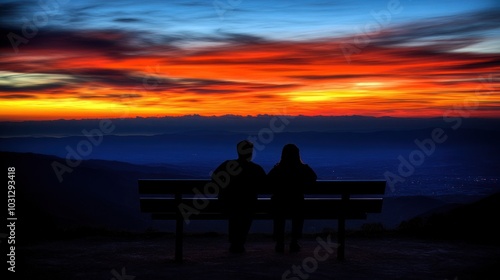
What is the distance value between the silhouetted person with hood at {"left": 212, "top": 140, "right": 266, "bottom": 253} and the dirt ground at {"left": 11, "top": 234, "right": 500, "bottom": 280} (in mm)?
375

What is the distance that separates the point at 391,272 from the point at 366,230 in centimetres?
337

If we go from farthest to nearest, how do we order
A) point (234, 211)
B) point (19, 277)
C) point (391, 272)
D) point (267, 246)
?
1. point (267, 246)
2. point (234, 211)
3. point (391, 272)
4. point (19, 277)

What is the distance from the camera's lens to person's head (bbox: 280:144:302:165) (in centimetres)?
901

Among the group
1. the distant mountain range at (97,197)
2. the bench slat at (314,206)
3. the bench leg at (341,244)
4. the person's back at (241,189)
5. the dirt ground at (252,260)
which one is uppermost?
the person's back at (241,189)

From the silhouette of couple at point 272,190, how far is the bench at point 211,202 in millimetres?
151

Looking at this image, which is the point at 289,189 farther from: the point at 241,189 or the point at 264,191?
the point at 241,189

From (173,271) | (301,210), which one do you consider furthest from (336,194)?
(173,271)

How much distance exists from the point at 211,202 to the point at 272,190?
3.07 ft

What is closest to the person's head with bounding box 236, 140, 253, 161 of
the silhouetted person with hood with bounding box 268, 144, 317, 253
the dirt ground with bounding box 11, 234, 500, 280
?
the silhouetted person with hood with bounding box 268, 144, 317, 253

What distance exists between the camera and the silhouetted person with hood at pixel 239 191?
29.5 ft

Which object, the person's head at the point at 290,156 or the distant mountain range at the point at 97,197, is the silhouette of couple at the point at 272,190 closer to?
the person's head at the point at 290,156

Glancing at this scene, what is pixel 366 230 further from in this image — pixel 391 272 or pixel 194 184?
pixel 194 184

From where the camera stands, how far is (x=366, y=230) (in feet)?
36.3

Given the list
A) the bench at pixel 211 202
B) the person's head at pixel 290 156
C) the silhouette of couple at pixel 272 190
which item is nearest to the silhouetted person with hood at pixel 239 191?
the silhouette of couple at pixel 272 190
